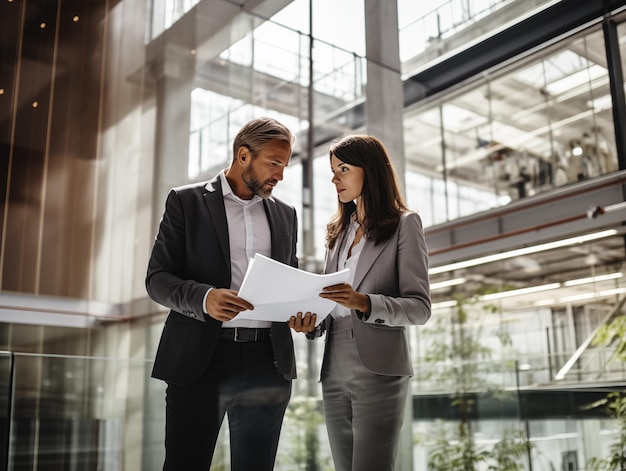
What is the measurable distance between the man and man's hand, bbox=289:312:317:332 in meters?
0.06

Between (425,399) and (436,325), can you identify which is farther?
(436,325)

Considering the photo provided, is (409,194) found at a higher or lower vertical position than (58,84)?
higher

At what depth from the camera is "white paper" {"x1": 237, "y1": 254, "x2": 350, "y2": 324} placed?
148cm

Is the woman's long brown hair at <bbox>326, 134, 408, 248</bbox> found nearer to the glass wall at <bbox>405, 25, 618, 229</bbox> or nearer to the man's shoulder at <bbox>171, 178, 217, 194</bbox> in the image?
the man's shoulder at <bbox>171, 178, 217, 194</bbox>

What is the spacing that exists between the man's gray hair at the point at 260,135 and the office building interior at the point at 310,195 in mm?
718

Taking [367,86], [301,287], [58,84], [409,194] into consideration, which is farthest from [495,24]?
[301,287]

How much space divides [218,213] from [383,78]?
116 inches

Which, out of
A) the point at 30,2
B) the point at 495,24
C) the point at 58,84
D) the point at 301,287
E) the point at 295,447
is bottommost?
the point at 295,447

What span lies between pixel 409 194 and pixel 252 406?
581cm

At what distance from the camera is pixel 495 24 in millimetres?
5078

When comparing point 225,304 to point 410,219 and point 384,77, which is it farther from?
point 384,77

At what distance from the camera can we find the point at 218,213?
70.1 inches

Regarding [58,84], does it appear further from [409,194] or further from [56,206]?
[409,194]

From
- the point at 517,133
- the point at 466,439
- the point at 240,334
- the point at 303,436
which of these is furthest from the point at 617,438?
the point at 517,133
